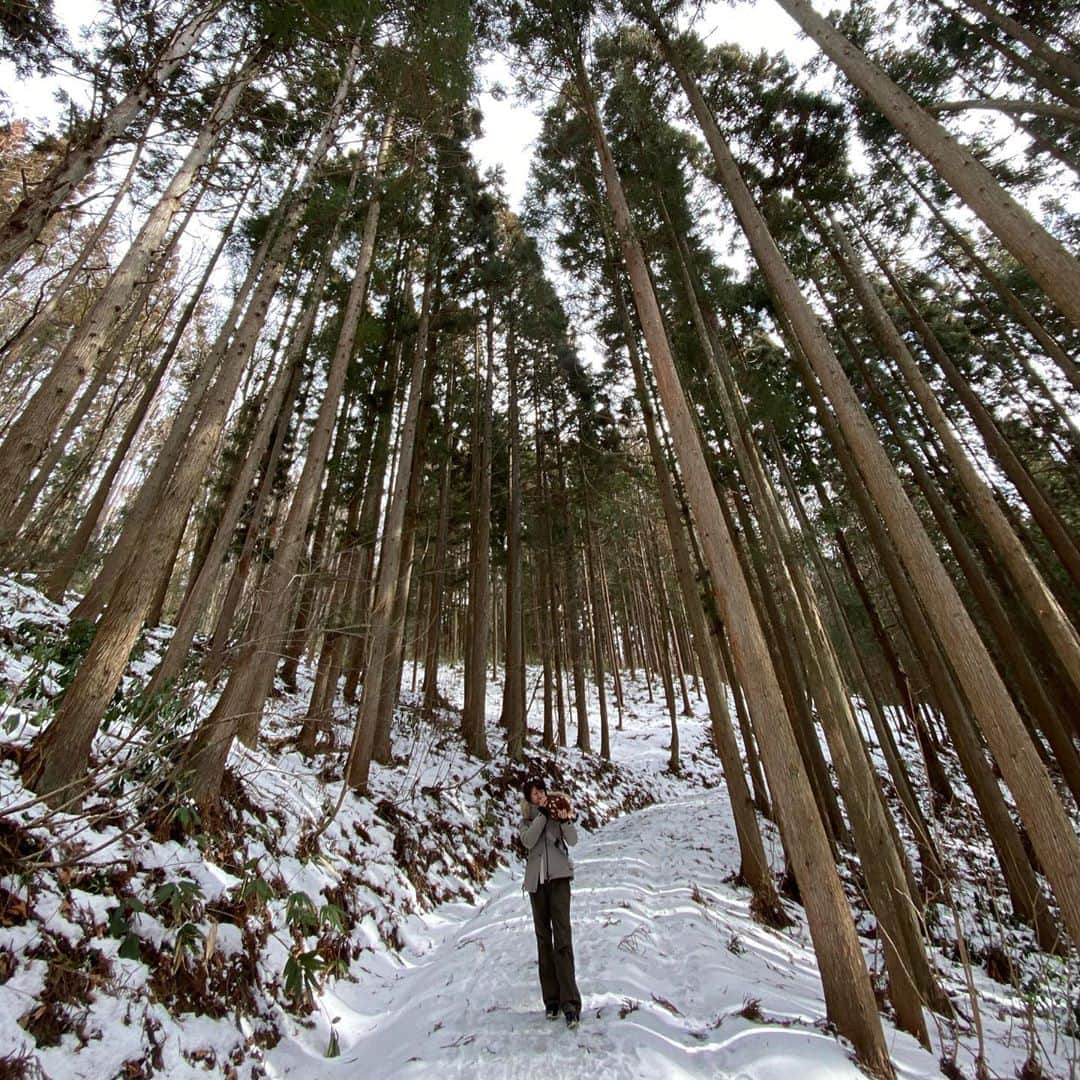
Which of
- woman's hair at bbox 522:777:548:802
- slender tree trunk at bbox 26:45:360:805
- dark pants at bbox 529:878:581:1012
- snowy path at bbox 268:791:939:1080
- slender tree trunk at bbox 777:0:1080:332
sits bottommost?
snowy path at bbox 268:791:939:1080

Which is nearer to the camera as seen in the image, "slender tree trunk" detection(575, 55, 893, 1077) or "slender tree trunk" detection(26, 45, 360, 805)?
"slender tree trunk" detection(575, 55, 893, 1077)

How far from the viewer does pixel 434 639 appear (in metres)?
11.3

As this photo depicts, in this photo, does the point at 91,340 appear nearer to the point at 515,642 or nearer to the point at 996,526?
the point at 515,642

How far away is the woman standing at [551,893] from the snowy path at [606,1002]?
0.60 ft

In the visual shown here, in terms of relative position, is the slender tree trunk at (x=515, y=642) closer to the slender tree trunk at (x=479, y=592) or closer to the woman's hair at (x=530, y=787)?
the slender tree trunk at (x=479, y=592)

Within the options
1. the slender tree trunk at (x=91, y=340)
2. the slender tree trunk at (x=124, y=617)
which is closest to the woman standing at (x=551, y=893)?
the slender tree trunk at (x=124, y=617)

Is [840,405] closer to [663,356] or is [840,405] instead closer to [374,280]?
[663,356]

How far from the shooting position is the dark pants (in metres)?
3.58

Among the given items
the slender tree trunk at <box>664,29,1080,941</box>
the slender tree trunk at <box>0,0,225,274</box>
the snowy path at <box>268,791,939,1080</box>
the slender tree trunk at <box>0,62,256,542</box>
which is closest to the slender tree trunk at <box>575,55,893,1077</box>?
the snowy path at <box>268,791,939,1080</box>

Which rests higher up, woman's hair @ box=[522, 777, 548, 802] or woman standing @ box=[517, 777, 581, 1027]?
woman's hair @ box=[522, 777, 548, 802]

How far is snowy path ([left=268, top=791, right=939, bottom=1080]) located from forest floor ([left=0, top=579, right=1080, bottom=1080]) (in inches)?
0.9

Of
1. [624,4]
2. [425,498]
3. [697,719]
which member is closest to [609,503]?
[425,498]

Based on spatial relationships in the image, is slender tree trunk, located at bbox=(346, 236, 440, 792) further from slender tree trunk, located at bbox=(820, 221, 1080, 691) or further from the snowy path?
slender tree trunk, located at bbox=(820, 221, 1080, 691)

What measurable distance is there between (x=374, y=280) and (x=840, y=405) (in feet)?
29.1
